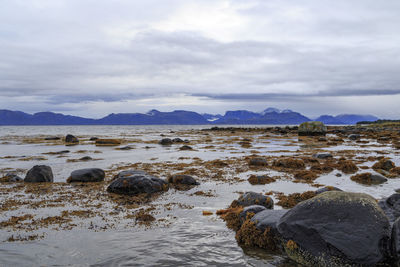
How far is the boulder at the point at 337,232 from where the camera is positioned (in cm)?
573

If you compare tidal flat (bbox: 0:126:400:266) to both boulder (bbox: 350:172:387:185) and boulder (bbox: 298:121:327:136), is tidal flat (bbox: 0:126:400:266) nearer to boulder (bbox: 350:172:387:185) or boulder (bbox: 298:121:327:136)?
boulder (bbox: 350:172:387:185)

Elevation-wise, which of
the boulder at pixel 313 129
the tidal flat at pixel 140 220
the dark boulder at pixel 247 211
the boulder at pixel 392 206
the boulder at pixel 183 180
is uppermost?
the boulder at pixel 313 129

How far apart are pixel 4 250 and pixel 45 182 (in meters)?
9.47

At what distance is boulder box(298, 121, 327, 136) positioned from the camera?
2379 inches

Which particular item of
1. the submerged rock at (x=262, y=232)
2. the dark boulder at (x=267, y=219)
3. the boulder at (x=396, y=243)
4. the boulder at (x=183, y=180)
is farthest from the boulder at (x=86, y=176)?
the boulder at (x=396, y=243)

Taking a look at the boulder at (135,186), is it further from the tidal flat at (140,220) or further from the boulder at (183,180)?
the boulder at (183,180)

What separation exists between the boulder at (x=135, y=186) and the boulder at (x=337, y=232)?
750 centimetres

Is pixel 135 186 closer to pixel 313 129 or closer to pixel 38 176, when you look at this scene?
pixel 38 176

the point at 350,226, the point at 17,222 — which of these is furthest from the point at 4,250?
the point at 350,226

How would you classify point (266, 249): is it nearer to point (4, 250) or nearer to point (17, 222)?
point (4, 250)

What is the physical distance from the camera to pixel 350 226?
6.05 m

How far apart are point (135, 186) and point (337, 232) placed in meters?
9.11

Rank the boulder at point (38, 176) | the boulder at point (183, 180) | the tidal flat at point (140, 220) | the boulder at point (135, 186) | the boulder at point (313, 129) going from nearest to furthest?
the tidal flat at point (140, 220) < the boulder at point (135, 186) < the boulder at point (183, 180) < the boulder at point (38, 176) < the boulder at point (313, 129)

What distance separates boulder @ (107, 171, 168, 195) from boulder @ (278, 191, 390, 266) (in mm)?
7505
